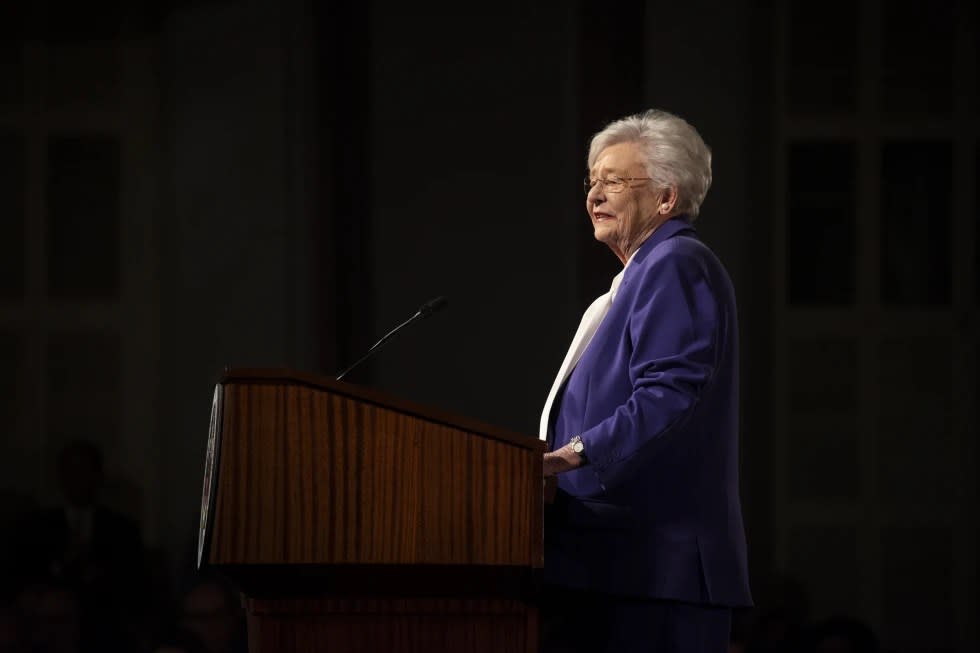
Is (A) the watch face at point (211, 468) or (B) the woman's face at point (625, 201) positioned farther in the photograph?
(B) the woman's face at point (625, 201)

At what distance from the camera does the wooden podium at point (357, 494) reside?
1.77m

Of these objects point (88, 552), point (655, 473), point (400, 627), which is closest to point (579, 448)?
point (655, 473)

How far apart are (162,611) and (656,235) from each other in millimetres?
2976

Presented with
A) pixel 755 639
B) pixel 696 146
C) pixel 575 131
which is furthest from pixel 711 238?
pixel 696 146

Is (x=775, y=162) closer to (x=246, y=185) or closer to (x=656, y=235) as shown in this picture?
(x=246, y=185)

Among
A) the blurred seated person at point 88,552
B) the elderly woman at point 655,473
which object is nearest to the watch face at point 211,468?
the elderly woman at point 655,473

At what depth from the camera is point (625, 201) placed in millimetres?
2213

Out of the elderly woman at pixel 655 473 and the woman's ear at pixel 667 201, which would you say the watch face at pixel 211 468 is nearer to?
the elderly woman at pixel 655 473

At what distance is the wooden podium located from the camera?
1772 mm

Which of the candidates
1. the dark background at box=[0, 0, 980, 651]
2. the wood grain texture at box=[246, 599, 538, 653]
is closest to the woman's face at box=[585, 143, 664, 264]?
the wood grain texture at box=[246, 599, 538, 653]

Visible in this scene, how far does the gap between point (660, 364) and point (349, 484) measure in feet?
1.61

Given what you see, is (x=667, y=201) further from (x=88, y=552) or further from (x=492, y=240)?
(x=492, y=240)

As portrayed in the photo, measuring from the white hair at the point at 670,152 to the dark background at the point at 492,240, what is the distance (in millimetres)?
2932

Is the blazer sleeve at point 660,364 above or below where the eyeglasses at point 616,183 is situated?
below
